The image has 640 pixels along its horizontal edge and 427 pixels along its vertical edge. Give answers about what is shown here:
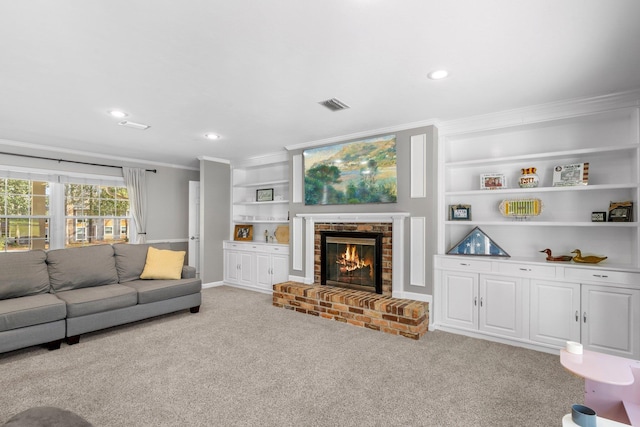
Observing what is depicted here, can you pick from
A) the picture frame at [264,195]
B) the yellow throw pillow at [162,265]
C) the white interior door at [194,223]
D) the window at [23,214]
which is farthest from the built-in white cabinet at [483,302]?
the window at [23,214]

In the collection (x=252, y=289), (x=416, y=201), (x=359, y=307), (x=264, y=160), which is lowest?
(x=252, y=289)

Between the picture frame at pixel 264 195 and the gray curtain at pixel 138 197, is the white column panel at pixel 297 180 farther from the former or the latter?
the gray curtain at pixel 138 197

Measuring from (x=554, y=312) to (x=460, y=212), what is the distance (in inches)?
53.3

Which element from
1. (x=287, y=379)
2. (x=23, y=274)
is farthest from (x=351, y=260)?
(x=23, y=274)

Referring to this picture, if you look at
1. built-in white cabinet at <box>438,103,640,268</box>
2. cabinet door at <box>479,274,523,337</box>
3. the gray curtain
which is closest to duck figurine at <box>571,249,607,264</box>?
built-in white cabinet at <box>438,103,640,268</box>

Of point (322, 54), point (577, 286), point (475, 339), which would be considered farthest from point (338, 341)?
point (322, 54)

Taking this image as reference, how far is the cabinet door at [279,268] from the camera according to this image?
527 centimetres

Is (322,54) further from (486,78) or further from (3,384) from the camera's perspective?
(3,384)

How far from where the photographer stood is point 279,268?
5355 millimetres

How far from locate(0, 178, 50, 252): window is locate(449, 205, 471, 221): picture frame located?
6065 millimetres

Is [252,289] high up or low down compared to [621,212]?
down

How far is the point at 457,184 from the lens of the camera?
410cm

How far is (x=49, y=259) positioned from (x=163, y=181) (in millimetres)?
2929

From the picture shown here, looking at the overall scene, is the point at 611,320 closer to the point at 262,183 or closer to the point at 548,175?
the point at 548,175
